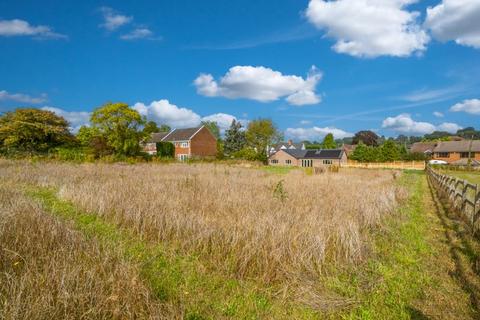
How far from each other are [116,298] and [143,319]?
15.4 inches

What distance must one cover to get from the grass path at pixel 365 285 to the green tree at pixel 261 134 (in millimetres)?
71457

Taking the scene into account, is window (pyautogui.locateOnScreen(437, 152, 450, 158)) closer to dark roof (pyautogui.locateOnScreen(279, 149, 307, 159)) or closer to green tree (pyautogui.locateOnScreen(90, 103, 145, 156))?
dark roof (pyautogui.locateOnScreen(279, 149, 307, 159))

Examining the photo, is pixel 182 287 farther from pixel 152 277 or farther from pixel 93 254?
pixel 93 254

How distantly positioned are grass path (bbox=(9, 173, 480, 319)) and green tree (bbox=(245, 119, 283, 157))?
71.5 metres

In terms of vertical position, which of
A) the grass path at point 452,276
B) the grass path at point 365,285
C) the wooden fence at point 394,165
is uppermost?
the wooden fence at point 394,165

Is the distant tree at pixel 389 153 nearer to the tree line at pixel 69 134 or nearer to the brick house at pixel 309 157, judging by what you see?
A: the brick house at pixel 309 157

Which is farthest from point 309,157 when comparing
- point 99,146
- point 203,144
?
point 99,146

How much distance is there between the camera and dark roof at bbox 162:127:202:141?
61.7 meters

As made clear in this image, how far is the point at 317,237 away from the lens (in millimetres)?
5266

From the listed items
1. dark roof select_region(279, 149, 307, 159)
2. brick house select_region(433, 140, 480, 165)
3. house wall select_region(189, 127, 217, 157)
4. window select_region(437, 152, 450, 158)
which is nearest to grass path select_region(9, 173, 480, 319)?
house wall select_region(189, 127, 217, 157)

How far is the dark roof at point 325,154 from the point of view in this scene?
222 ft

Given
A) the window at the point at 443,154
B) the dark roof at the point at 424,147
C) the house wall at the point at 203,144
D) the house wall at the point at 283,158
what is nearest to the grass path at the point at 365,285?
the house wall at the point at 203,144

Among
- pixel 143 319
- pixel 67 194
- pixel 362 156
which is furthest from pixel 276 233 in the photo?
pixel 362 156

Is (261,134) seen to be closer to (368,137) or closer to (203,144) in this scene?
(203,144)
